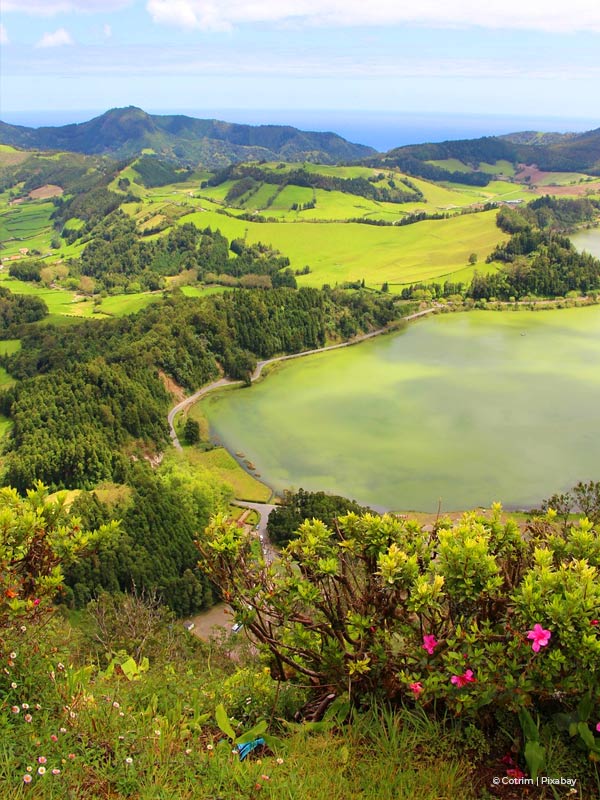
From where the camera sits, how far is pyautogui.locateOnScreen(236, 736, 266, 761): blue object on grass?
610cm

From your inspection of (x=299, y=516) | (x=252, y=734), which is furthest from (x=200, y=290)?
(x=252, y=734)

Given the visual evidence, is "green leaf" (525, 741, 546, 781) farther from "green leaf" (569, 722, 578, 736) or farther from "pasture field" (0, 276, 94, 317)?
"pasture field" (0, 276, 94, 317)

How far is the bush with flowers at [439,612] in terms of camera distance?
584cm

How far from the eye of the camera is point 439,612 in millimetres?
6492

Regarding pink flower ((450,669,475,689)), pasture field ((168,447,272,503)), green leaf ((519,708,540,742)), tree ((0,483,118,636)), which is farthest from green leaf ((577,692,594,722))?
pasture field ((168,447,272,503))

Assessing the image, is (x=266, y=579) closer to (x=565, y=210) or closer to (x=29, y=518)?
(x=29, y=518)

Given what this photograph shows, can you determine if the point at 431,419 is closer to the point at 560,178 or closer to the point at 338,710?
the point at 338,710

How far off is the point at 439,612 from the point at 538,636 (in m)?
1.07

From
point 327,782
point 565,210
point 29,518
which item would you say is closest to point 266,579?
point 327,782

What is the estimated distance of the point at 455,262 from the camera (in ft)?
351

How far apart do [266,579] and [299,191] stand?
164m

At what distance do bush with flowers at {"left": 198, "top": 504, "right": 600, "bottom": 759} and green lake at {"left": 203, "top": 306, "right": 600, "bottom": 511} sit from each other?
30891mm

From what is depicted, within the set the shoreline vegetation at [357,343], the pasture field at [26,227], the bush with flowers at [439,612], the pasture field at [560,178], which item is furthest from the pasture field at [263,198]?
the bush with flowers at [439,612]

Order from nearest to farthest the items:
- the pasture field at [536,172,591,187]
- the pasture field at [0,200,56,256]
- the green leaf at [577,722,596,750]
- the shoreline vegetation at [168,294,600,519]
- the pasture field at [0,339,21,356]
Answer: the green leaf at [577,722,596,750], the shoreline vegetation at [168,294,600,519], the pasture field at [0,339,21,356], the pasture field at [0,200,56,256], the pasture field at [536,172,591,187]
